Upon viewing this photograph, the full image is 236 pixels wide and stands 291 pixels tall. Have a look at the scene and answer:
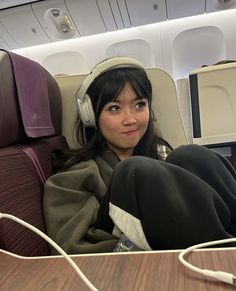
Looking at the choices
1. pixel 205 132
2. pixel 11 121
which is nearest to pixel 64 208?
pixel 11 121

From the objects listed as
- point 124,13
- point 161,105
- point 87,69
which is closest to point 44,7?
point 124,13

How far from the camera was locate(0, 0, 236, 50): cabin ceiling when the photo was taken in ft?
8.16

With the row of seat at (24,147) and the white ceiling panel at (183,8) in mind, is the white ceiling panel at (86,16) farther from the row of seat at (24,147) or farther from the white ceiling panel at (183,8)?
the row of seat at (24,147)

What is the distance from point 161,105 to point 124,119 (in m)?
0.24

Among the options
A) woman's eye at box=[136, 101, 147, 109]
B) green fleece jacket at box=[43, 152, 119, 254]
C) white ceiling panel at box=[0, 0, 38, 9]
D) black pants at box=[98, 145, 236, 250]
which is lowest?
green fleece jacket at box=[43, 152, 119, 254]

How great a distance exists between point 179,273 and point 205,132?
1419 millimetres

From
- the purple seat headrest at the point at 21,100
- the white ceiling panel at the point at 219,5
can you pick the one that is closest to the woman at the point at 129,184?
the purple seat headrest at the point at 21,100

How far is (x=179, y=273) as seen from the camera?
359 mm

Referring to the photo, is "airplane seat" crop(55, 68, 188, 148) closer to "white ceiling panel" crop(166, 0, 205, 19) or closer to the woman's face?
the woman's face

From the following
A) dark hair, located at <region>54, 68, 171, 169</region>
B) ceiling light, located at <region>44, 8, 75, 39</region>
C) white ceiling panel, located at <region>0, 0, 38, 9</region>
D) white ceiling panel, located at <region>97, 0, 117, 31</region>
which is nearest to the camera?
dark hair, located at <region>54, 68, 171, 169</region>

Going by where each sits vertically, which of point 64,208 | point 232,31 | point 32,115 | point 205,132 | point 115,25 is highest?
point 115,25

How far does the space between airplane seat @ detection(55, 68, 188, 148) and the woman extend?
0.05 metres

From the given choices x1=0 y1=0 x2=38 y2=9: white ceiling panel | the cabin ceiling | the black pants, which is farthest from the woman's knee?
x1=0 y1=0 x2=38 y2=9: white ceiling panel

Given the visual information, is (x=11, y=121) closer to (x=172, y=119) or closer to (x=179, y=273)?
(x=179, y=273)
